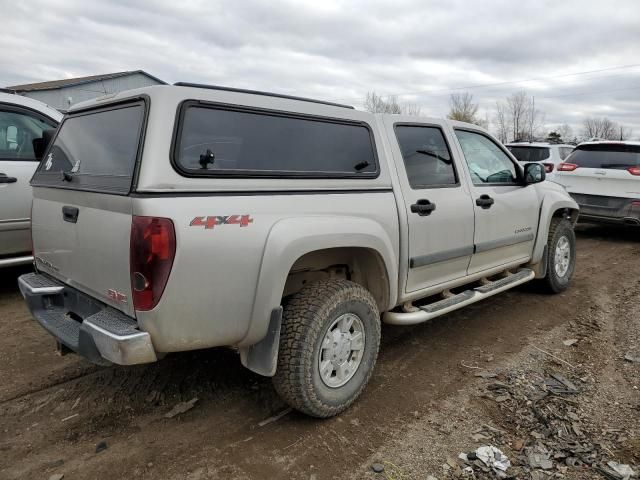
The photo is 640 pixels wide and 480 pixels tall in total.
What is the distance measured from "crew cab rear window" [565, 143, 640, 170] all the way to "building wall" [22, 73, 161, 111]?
24825mm

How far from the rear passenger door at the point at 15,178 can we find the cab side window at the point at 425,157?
12.4 ft

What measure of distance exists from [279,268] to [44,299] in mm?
1581

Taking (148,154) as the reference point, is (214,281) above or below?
below

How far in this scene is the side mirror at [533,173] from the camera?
4.57 m

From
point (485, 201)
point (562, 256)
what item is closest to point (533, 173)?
point (485, 201)

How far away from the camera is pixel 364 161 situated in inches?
129

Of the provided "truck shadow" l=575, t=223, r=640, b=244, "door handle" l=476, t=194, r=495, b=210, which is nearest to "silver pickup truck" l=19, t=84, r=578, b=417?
"door handle" l=476, t=194, r=495, b=210

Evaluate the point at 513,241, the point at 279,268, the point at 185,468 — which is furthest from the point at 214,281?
the point at 513,241

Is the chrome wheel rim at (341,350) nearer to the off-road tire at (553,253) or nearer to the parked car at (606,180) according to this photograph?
the off-road tire at (553,253)

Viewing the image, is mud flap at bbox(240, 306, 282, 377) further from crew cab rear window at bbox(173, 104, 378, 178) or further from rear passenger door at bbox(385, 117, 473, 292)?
rear passenger door at bbox(385, 117, 473, 292)

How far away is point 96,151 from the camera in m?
2.87

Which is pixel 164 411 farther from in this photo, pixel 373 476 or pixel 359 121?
pixel 359 121

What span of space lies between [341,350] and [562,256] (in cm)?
368

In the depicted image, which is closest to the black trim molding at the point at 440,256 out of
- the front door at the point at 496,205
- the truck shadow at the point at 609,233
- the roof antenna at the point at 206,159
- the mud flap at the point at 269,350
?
the front door at the point at 496,205
